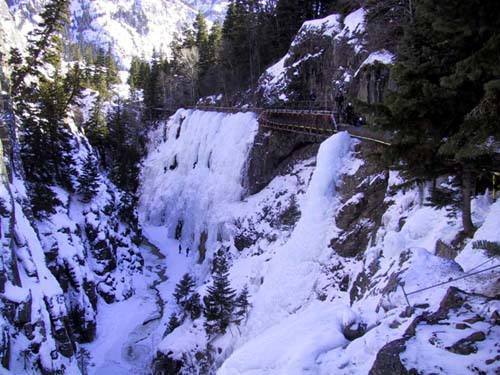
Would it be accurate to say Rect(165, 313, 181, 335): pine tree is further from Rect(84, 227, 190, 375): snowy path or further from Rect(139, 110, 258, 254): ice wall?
Rect(139, 110, 258, 254): ice wall

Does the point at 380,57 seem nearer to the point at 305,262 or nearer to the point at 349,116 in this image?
the point at 349,116

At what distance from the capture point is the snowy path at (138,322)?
20875mm

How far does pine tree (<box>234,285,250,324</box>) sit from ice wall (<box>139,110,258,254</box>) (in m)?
9.89

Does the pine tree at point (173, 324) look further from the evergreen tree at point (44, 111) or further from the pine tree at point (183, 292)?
the evergreen tree at point (44, 111)

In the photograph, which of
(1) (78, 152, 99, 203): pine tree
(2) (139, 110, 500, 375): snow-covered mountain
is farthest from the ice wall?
(1) (78, 152, 99, 203): pine tree

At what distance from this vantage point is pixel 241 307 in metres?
17.2

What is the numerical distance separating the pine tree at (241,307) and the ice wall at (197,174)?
989 cm

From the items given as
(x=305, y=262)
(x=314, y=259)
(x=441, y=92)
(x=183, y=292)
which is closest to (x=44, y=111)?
(x=183, y=292)

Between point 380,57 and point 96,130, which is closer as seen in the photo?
point 380,57

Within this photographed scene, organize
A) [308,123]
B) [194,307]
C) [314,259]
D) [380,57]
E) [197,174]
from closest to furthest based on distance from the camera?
[314,259] → [380,57] → [194,307] → [308,123] → [197,174]

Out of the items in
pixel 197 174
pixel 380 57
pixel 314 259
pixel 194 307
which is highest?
pixel 380 57

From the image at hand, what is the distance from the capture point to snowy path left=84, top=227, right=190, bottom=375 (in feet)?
68.5

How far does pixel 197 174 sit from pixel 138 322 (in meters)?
15.4

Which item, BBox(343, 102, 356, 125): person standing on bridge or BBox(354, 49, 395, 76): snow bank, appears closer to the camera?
BBox(354, 49, 395, 76): snow bank
